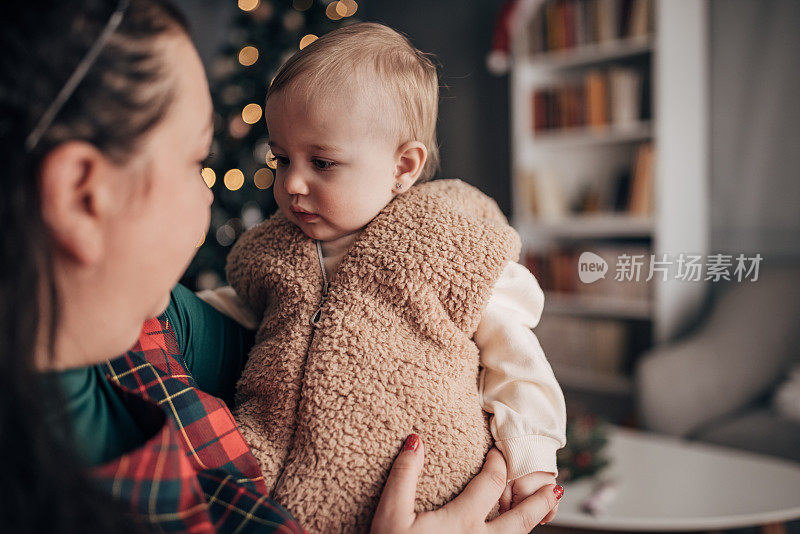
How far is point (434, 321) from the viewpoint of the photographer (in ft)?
2.55

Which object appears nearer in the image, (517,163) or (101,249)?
(101,249)

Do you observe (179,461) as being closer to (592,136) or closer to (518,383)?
(518,383)

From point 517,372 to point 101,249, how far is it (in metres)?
0.53

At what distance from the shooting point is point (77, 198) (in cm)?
49

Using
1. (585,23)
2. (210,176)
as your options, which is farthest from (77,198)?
(585,23)

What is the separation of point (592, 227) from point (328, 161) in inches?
110

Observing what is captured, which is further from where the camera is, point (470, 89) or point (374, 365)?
point (470, 89)

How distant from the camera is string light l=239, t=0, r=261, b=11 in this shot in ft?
10.3

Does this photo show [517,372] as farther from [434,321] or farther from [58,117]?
[58,117]

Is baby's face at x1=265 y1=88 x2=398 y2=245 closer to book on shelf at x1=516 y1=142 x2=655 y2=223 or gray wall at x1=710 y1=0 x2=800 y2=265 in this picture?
book on shelf at x1=516 y1=142 x2=655 y2=223

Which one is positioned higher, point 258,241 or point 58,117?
point 58,117

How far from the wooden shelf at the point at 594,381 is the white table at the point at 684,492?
111 centimetres

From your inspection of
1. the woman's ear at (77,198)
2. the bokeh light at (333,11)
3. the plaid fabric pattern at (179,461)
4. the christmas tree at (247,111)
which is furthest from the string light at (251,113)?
the woman's ear at (77,198)

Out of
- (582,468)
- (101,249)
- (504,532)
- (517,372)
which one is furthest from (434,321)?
(582,468)
